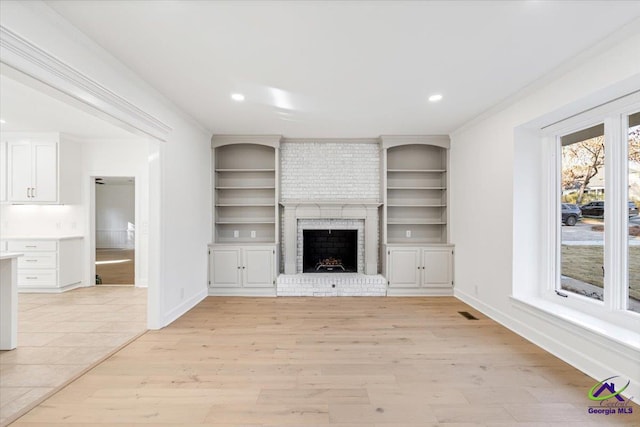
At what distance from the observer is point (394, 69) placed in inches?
105

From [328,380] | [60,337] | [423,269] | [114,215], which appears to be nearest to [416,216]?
[423,269]

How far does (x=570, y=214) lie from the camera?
305cm

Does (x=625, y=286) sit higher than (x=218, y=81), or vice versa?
(x=218, y=81)

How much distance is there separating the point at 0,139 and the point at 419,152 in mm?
7179

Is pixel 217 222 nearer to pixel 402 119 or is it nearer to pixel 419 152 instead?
pixel 402 119

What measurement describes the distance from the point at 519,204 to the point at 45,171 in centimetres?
709

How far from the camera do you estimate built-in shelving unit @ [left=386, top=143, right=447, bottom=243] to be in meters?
5.30

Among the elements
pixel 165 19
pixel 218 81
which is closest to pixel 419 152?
pixel 218 81

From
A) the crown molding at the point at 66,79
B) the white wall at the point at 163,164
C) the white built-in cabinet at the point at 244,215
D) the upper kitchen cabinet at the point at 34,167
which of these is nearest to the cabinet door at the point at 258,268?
the white built-in cabinet at the point at 244,215

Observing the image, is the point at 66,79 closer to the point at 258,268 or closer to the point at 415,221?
the point at 258,268

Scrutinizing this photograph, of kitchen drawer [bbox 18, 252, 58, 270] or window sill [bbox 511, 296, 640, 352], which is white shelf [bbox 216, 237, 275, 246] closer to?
kitchen drawer [bbox 18, 252, 58, 270]

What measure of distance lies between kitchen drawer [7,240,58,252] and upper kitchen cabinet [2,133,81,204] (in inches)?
26.6

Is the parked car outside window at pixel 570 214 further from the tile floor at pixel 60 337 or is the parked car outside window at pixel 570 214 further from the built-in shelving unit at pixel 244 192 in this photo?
the tile floor at pixel 60 337

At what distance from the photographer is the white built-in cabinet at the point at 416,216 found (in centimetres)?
484
